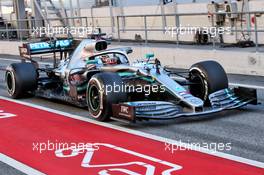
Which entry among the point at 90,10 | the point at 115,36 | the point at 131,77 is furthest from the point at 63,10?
the point at 131,77

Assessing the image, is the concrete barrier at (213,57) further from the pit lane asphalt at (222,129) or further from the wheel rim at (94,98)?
the wheel rim at (94,98)

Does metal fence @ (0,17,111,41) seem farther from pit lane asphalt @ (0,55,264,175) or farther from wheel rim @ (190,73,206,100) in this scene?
pit lane asphalt @ (0,55,264,175)

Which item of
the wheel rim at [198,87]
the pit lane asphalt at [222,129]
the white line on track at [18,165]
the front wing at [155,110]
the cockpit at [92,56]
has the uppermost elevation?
the cockpit at [92,56]

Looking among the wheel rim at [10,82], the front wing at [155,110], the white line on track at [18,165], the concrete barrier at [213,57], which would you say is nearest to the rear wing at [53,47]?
the wheel rim at [10,82]

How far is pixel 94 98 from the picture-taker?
356 inches

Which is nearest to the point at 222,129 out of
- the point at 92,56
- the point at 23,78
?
the point at 92,56

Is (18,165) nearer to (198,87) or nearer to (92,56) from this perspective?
(198,87)

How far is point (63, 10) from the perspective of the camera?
3061 cm

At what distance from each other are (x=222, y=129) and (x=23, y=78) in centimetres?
481

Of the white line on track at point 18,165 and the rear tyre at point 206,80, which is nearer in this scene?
the white line on track at point 18,165

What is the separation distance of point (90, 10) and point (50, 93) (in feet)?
60.7

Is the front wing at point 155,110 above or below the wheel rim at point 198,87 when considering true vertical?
below

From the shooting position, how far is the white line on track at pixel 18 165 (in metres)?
6.43

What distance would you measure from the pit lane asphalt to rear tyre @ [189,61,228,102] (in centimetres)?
45
